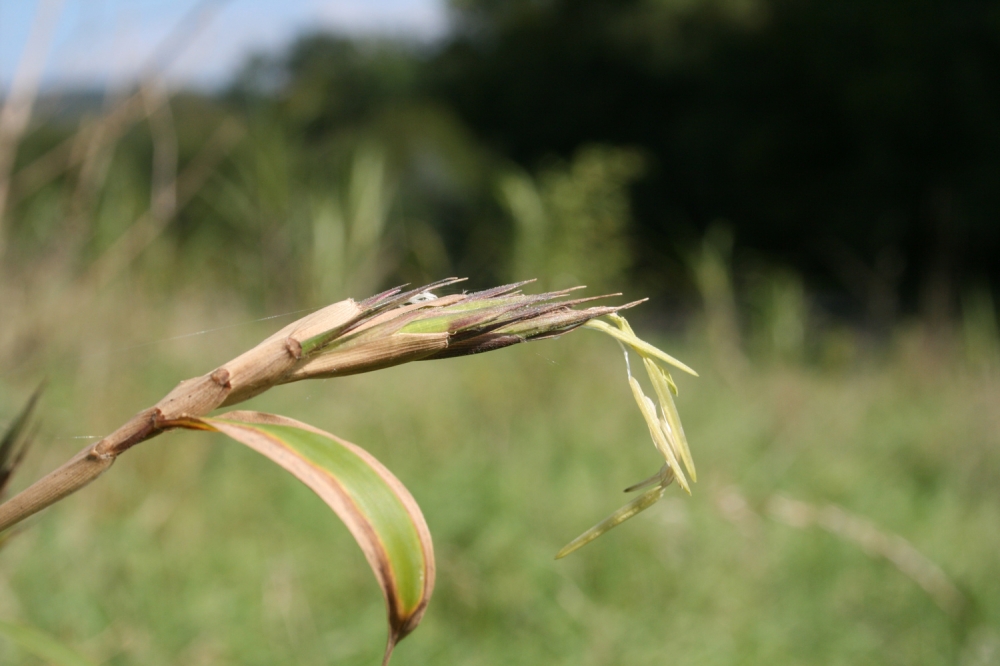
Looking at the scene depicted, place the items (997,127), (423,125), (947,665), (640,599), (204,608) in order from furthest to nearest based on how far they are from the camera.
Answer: (423,125) < (997,127) < (640,599) < (947,665) < (204,608)

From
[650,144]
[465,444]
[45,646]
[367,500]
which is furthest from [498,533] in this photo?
[650,144]

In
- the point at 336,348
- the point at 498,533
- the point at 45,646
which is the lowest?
the point at 498,533

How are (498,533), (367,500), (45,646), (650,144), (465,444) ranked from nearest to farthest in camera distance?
(367,500) < (45,646) < (498,533) < (465,444) < (650,144)

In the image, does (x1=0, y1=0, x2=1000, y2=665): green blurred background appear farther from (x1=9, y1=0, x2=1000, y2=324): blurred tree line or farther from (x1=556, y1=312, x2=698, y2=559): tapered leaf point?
(x1=556, y1=312, x2=698, y2=559): tapered leaf point

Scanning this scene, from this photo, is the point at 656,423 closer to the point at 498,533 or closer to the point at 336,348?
the point at 336,348

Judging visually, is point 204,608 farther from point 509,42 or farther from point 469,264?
point 509,42

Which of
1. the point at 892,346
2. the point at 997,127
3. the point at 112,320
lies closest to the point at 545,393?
the point at 112,320
